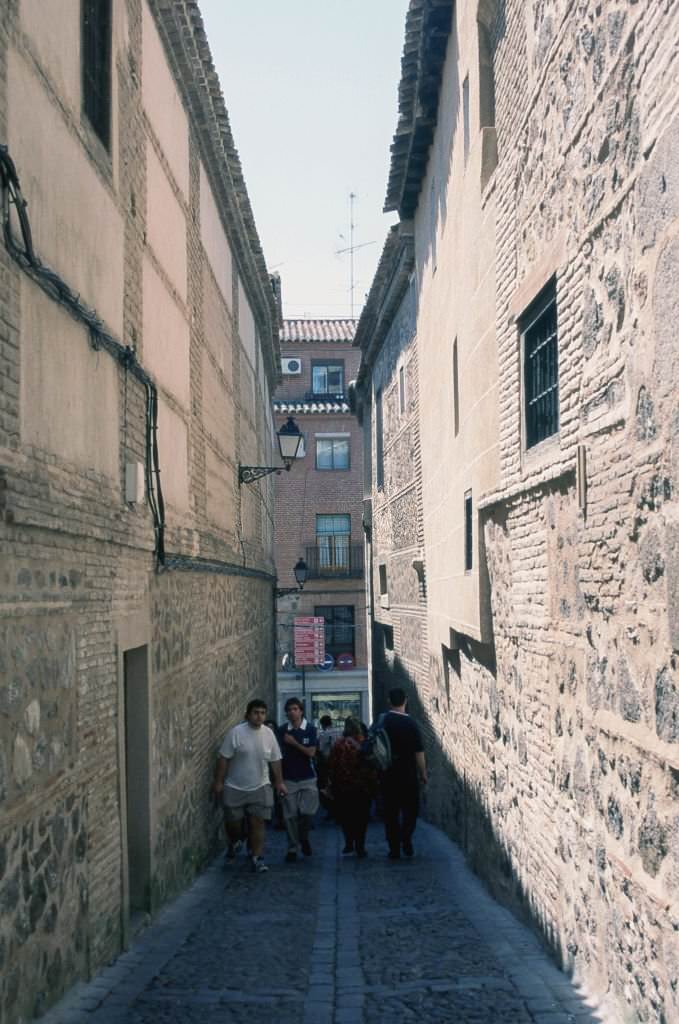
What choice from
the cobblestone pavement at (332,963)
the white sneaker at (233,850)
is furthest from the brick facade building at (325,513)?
the cobblestone pavement at (332,963)

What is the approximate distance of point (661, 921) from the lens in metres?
4.68

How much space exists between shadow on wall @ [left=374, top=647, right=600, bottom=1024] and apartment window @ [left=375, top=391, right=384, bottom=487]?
579 cm

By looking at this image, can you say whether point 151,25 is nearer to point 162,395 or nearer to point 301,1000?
point 162,395

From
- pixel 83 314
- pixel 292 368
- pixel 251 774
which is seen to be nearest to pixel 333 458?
pixel 292 368

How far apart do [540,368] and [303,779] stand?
509 cm

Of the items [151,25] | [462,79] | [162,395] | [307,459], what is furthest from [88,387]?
[307,459]

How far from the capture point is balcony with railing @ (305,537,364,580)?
3812cm

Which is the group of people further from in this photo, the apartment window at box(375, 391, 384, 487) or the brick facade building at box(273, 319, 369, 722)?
the brick facade building at box(273, 319, 369, 722)

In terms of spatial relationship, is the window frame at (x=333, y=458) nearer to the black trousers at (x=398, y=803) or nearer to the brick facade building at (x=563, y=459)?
the brick facade building at (x=563, y=459)

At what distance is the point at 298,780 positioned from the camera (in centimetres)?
1109

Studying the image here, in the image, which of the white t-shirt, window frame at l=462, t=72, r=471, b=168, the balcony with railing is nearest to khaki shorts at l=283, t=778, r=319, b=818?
the white t-shirt

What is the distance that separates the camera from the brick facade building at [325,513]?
37.7m

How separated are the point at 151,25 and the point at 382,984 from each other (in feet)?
21.7

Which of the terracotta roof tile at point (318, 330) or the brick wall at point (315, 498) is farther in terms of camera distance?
the terracotta roof tile at point (318, 330)
